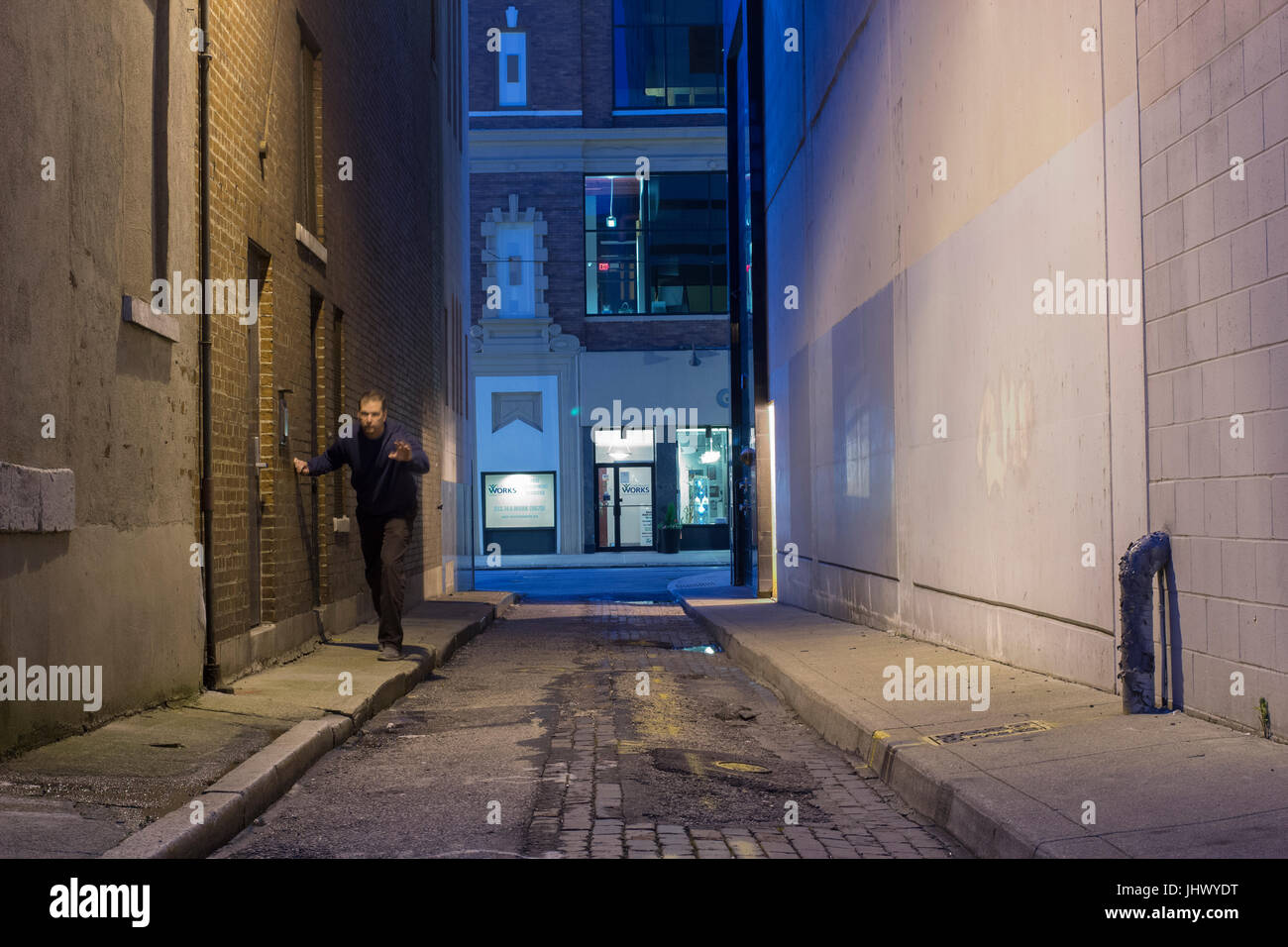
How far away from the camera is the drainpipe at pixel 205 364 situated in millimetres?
8836

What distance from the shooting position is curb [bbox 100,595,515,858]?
195 inches

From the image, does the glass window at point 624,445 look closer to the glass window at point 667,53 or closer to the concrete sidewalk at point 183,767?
the glass window at point 667,53

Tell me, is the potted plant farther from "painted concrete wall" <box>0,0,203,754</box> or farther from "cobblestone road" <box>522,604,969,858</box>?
"painted concrete wall" <box>0,0,203,754</box>

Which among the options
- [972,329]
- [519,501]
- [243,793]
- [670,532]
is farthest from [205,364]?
[519,501]

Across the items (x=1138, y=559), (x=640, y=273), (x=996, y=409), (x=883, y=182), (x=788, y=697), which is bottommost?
(x=788, y=697)

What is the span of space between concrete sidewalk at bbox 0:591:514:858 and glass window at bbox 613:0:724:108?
32079 millimetres

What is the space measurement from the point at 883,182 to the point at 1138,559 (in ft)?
21.9

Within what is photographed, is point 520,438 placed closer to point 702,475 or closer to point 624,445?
point 624,445

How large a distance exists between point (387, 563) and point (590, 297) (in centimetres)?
2922

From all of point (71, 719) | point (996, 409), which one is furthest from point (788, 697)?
point (71, 719)

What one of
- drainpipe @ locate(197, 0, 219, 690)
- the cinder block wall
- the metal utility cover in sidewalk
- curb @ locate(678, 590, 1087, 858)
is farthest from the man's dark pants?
the cinder block wall

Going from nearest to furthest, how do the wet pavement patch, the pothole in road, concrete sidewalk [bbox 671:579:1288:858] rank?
concrete sidewalk [bbox 671:579:1288:858]
the wet pavement patch
the pothole in road
